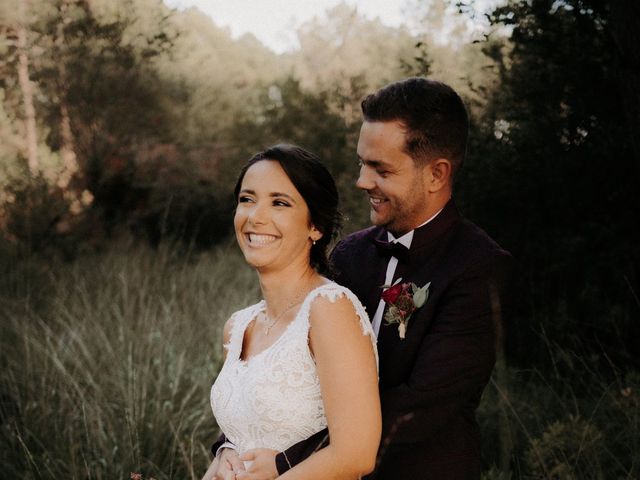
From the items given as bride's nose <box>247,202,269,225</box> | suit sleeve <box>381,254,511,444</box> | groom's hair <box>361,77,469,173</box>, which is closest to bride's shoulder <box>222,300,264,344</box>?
bride's nose <box>247,202,269,225</box>

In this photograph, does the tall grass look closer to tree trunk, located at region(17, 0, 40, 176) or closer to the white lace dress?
the white lace dress

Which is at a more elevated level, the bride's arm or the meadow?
the bride's arm

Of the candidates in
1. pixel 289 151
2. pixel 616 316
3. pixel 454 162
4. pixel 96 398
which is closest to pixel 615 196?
pixel 616 316

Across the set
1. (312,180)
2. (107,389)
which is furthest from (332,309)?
(107,389)

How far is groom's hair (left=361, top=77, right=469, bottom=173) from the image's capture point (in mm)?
2758

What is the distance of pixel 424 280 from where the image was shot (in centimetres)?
256

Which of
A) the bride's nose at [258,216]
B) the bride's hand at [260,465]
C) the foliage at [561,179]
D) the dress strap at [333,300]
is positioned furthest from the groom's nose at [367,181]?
the foliage at [561,179]

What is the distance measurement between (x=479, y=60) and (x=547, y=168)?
1.36m

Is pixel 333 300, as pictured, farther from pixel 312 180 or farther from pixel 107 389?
pixel 107 389

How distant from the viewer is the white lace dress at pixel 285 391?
7.46 ft

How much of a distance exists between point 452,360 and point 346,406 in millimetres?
482

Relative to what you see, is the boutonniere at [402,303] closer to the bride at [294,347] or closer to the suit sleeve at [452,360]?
the suit sleeve at [452,360]

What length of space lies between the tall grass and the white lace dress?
960mm

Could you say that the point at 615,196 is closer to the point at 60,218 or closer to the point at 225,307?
the point at 225,307
